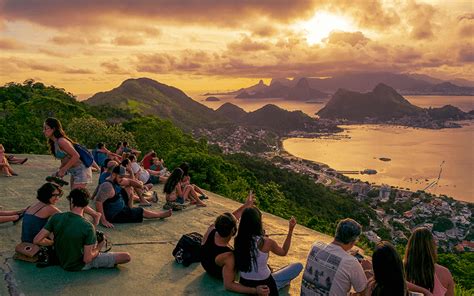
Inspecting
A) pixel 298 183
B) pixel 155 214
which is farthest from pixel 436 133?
pixel 155 214

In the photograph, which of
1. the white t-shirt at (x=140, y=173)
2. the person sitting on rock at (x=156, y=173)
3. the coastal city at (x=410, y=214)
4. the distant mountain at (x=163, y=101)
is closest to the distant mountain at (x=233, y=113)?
the distant mountain at (x=163, y=101)

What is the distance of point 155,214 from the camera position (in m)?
7.95

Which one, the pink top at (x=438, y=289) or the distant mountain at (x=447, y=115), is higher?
the pink top at (x=438, y=289)

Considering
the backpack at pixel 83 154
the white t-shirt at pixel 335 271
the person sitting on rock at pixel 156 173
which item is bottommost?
the person sitting on rock at pixel 156 173

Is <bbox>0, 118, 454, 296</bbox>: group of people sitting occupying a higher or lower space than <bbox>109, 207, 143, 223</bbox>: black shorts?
higher

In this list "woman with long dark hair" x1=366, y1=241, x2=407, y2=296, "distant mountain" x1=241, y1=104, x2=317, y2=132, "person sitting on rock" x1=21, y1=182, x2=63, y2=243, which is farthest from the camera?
"distant mountain" x1=241, y1=104, x2=317, y2=132

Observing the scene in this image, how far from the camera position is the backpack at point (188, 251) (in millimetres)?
→ 5984

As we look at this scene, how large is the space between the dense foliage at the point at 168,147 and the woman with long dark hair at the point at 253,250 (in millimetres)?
7000

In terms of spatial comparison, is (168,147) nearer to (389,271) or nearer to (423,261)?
(423,261)

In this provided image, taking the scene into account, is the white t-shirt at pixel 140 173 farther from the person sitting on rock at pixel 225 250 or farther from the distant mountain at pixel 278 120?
the distant mountain at pixel 278 120

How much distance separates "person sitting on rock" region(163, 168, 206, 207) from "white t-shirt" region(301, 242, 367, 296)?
4.98 meters

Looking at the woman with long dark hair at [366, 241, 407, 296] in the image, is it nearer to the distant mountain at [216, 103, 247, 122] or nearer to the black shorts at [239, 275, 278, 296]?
the black shorts at [239, 275, 278, 296]

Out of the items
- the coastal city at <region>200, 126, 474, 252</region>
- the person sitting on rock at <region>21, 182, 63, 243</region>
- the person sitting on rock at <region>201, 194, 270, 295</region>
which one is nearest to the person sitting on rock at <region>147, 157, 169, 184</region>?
the person sitting on rock at <region>21, 182, 63, 243</region>

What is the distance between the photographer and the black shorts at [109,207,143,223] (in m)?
7.38
